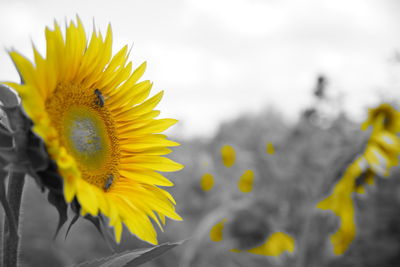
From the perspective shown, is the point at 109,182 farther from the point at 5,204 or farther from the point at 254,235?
the point at 254,235

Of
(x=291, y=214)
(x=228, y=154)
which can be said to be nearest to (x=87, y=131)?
(x=291, y=214)

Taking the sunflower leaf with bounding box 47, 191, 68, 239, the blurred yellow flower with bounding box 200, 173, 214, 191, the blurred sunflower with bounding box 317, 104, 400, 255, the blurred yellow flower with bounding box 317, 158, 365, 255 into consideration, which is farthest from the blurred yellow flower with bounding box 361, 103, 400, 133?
the sunflower leaf with bounding box 47, 191, 68, 239

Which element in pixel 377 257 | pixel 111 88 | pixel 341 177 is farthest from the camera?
pixel 377 257

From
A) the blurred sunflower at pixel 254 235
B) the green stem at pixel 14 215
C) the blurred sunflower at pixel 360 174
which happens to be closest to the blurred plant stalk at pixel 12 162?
the green stem at pixel 14 215

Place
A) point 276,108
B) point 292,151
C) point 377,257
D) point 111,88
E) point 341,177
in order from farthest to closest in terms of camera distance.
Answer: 1. point 276,108
2. point 292,151
3. point 377,257
4. point 341,177
5. point 111,88

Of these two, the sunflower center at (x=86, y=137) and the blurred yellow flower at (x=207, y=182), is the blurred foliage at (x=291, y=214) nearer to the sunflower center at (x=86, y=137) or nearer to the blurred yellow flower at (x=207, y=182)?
the blurred yellow flower at (x=207, y=182)

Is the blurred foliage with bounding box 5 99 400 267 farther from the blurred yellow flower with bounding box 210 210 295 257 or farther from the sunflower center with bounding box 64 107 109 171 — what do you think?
the sunflower center with bounding box 64 107 109 171

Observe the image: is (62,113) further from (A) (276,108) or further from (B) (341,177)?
(A) (276,108)

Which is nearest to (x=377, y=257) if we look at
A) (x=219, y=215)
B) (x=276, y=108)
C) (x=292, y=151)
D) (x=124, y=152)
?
(x=219, y=215)
